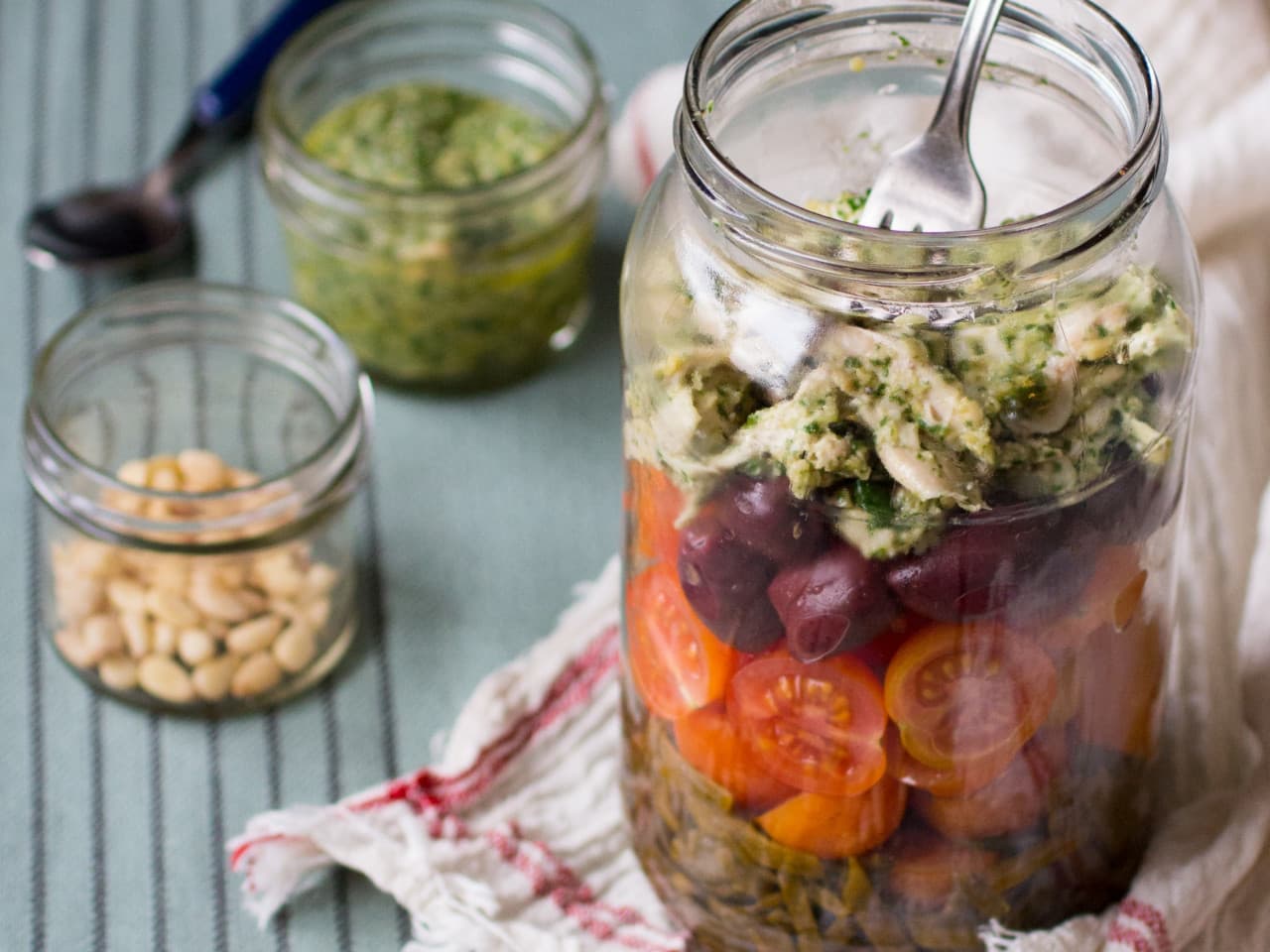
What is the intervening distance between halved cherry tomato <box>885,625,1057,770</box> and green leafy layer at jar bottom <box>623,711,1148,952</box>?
0.07 m

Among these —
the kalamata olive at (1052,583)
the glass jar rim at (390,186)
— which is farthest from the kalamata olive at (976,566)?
the glass jar rim at (390,186)

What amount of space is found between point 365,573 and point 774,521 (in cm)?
65

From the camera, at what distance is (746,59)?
90cm

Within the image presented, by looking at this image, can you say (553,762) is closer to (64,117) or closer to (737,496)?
(737,496)

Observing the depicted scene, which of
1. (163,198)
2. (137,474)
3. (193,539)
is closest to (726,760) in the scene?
(193,539)

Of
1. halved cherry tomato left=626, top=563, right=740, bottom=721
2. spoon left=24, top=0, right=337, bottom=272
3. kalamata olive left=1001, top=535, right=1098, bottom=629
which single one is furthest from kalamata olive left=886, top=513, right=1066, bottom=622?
spoon left=24, top=0, right=337, bottom=272

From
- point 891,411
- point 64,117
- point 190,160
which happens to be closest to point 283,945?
point 891,411

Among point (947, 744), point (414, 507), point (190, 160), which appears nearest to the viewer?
point (947, 744)

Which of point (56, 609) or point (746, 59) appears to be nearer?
point (746, 59)

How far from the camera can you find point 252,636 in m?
1.26

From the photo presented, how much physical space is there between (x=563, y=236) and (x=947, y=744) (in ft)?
2.45

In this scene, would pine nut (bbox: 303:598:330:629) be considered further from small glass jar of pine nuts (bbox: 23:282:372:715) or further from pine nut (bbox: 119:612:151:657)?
pine nut (bbox: 119:612:151:657)

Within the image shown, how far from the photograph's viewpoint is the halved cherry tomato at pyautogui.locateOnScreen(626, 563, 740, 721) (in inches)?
35.0

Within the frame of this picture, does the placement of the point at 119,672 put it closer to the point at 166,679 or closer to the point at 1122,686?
the point at 166,679
